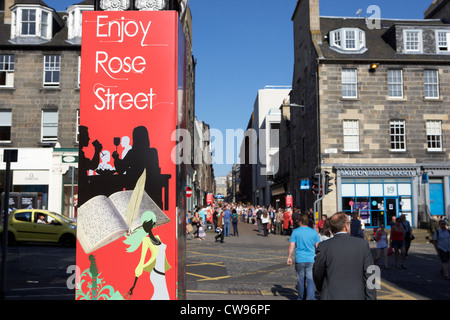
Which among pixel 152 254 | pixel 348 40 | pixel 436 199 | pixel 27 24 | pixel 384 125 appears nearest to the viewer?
pixel 152 254

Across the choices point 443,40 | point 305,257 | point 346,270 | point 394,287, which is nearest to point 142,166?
point 346,270

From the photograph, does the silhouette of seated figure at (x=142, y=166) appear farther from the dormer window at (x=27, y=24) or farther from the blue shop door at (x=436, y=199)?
the blue shop door at (x=436, y=199)

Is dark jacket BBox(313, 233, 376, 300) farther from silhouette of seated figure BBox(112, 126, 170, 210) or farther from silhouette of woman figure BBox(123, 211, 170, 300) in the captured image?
silhouette of seated figure BBox(112, 126, 170, 210)

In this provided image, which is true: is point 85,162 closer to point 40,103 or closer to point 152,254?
point 152,254

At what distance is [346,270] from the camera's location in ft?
15.3

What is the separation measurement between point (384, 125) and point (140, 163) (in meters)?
25.3

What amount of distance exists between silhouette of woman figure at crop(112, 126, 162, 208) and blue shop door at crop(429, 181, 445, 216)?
2636 cm

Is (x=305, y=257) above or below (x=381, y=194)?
below

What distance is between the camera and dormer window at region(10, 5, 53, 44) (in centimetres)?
2808

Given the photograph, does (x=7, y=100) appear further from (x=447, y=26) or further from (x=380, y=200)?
(x=447, y=26)

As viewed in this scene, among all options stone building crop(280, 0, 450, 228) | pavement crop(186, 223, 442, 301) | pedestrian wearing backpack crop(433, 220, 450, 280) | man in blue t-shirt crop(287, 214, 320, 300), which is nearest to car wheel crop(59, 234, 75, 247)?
pavement crop(186, 223, 442, 301)

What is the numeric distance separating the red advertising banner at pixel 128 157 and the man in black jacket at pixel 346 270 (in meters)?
2.00

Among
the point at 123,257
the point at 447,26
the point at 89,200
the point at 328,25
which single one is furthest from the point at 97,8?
the point at 447,26

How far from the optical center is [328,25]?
1228 inches
